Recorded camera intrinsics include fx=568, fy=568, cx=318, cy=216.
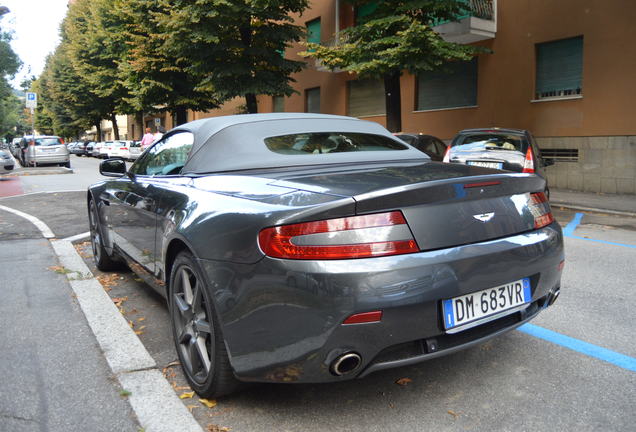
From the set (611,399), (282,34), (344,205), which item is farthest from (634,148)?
(344,205)

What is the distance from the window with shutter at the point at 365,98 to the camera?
22359 millimetres

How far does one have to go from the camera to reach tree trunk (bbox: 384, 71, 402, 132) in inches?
656

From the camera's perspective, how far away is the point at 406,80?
20969 millimetres

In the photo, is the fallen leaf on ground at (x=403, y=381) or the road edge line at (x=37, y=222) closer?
the fallen leaf on ground at (x=403, y=381)

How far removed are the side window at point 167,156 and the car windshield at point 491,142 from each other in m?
7.23

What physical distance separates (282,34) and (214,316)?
61.6 feet

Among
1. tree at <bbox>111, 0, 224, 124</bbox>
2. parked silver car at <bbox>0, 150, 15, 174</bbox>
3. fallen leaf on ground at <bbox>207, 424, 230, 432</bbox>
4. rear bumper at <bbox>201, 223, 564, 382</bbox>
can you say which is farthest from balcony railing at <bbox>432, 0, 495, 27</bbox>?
fallen leaf on ground at <bbox>207, 424, 230, 432</bbox>

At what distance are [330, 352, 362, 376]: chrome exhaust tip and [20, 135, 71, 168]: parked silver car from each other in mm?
27345

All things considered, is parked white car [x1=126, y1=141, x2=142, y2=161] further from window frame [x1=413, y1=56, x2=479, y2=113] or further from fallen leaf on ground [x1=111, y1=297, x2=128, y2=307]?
fallen leaf on ground [x1=111, y1=297, x2=128, y2=307]

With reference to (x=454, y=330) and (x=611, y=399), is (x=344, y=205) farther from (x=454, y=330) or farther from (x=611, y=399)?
(x=611, y=399)

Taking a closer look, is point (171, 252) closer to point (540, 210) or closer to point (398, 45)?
point (540, 210)

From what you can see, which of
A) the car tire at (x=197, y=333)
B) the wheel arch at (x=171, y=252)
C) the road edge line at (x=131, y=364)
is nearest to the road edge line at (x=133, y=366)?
the road edge line at (x=131, y=364)

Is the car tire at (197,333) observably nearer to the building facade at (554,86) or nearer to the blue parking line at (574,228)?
the blue parking line at (574,228)

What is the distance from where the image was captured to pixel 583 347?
11.5 feet
